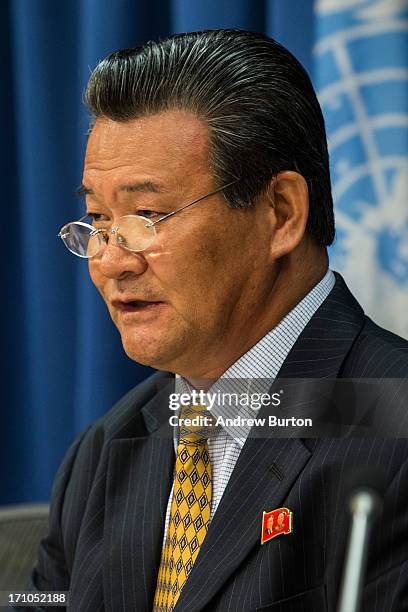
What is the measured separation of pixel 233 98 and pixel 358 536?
80 centimetres

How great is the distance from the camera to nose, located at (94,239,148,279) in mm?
1410

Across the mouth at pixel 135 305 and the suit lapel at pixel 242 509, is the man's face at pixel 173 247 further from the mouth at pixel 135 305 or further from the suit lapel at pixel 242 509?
the suit lapel at pixel 242 509

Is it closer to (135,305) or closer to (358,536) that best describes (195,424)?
(135,305)

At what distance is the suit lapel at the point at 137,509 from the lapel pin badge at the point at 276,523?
0.73 feet

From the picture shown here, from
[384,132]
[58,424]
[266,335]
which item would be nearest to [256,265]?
[266,335]

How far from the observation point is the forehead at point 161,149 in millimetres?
1397

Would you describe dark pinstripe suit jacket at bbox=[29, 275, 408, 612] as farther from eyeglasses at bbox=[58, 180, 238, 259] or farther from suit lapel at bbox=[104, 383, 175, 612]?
eyeglasses at bbox=[58, 180, 238, 259]

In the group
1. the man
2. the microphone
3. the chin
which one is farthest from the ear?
the microphone

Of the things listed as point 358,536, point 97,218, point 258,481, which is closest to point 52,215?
point 97,218

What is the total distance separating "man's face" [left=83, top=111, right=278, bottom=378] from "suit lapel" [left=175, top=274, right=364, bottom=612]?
0.12m

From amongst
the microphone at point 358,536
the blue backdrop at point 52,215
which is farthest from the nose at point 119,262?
the blue backdrop at point 52,215

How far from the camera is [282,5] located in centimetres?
206

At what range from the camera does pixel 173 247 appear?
4.60 feet

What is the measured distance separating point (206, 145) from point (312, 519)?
54 centimetres
